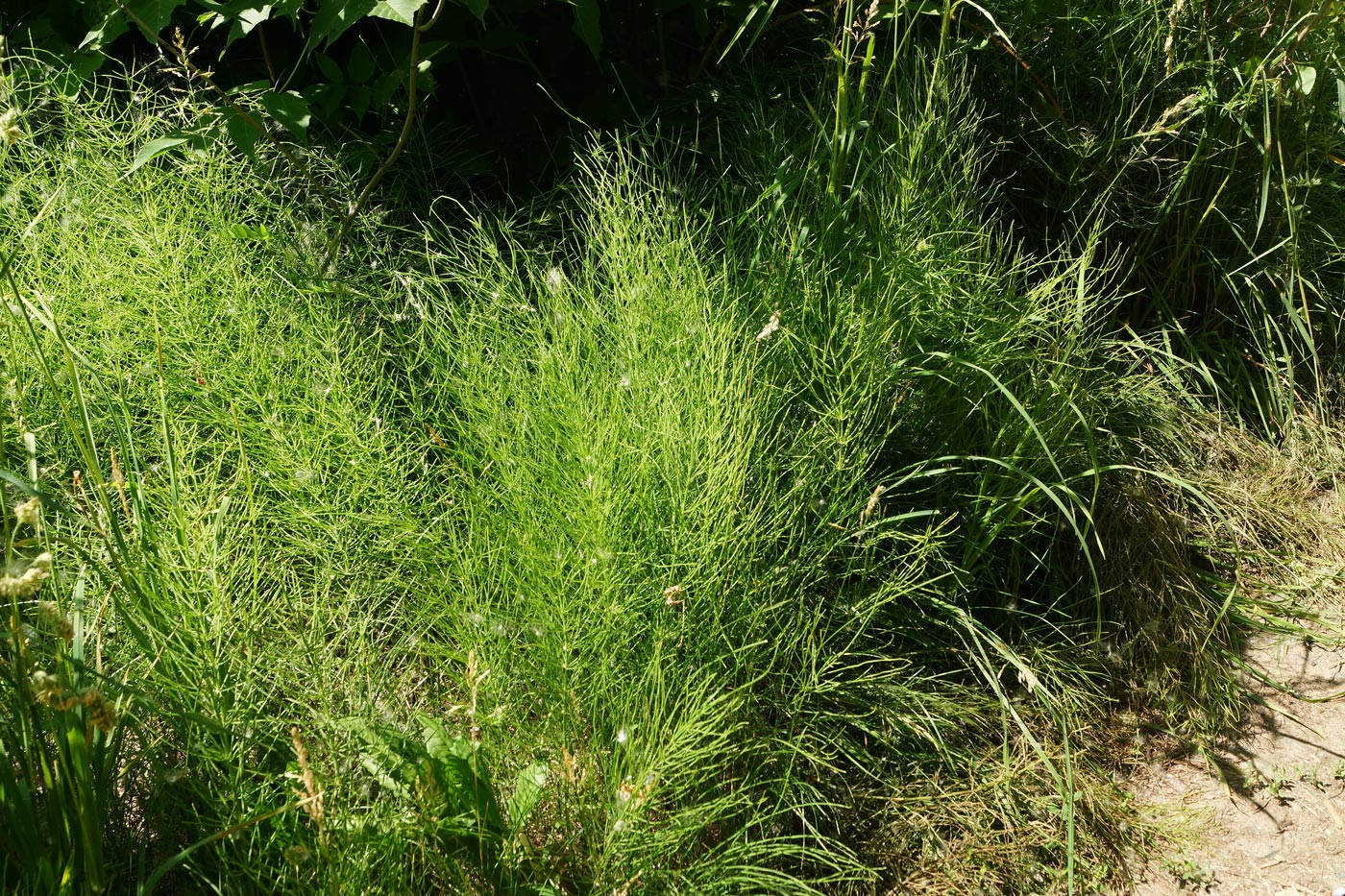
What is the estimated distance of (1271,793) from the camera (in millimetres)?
2148

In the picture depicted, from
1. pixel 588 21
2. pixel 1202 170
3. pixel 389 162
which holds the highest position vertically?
pixel 588 21

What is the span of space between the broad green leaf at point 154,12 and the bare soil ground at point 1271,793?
2515 millimetres

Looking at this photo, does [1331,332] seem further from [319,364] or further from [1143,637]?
[319,364]

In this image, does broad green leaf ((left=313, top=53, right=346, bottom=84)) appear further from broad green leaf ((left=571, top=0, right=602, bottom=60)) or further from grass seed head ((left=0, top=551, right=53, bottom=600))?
grass seed head ((left=0, top=551, right=53, bottom=600))

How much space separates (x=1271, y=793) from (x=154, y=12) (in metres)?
2.78

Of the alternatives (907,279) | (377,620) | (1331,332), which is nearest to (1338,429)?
(1331,332)

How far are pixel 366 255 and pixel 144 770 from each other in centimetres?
137

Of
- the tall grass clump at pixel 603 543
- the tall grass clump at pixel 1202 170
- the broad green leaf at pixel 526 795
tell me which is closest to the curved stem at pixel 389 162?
the tall grass clump at pixel 603 543

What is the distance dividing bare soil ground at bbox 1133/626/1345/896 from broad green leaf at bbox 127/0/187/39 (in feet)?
8.25

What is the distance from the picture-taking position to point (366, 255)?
2594mm

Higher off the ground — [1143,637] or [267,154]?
[267,154]

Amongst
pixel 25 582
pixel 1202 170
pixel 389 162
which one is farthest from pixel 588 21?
pixel 25 582

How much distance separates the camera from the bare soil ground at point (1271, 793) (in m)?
1.98

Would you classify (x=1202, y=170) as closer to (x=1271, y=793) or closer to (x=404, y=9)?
(x=1271, y=793)
